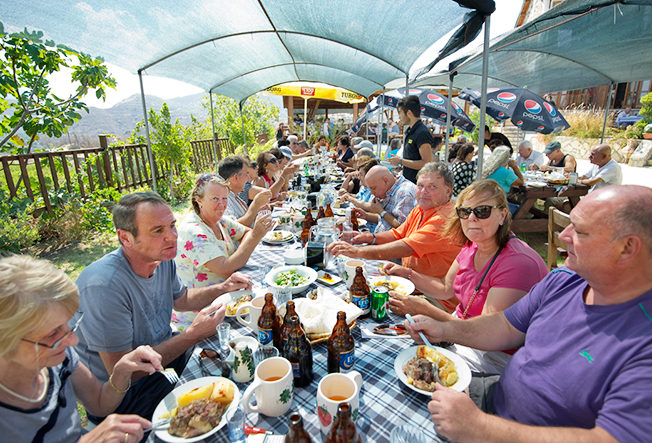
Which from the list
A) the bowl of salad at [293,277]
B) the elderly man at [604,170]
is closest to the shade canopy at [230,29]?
the bowl of salad at [293,277]

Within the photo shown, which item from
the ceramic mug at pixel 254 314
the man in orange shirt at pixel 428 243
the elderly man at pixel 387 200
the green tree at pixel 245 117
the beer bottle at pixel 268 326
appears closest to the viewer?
the beer bottle at pixel 268 326

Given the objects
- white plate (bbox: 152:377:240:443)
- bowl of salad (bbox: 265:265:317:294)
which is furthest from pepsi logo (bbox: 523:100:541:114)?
white plate (bbox: 152:377:240:443)

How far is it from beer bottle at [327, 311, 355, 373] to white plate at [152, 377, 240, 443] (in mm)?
457

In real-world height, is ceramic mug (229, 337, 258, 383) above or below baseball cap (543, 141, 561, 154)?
below

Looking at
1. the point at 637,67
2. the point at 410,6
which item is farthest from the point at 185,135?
the point at 637,67

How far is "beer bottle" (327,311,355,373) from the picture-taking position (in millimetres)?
1459

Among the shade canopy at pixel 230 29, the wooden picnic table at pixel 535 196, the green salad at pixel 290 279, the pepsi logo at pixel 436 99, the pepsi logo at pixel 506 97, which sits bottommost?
the wooden picnic table at pixel 535 196

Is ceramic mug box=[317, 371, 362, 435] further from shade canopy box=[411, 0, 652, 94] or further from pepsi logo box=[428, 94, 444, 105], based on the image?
pepsi logo box=[428, 94, 444, 105]

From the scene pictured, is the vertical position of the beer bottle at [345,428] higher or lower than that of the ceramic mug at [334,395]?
higher

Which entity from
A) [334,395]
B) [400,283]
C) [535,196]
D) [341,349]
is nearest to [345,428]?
[334,395]

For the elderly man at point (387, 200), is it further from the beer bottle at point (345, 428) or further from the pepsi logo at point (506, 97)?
the pepsi logo at point (506, 97)

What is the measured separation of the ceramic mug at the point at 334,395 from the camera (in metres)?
1.13

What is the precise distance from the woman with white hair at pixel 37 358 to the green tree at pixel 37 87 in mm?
6052

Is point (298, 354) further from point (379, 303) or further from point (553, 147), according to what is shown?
point (553, 147)
